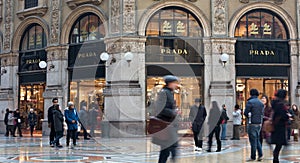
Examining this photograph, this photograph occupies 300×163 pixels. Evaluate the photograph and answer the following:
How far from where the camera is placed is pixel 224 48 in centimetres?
2281

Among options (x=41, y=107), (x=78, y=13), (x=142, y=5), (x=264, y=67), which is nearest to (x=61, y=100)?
(x=41, y=107)

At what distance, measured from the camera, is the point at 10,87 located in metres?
27.6

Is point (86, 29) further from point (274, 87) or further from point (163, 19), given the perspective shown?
point (274, 87)

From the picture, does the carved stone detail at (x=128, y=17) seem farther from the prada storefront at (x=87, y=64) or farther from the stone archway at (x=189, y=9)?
the prada storefront at (x=87, y=64)

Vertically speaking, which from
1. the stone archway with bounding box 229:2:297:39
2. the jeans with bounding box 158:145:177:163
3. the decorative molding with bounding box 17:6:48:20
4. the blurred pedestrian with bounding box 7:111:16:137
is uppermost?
the decorative molding with bounding box 17:6:48:20

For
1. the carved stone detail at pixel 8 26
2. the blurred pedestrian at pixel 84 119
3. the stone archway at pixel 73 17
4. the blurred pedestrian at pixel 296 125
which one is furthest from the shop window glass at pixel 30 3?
the blurred pedestrian at pixel 296 125

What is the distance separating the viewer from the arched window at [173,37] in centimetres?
2281

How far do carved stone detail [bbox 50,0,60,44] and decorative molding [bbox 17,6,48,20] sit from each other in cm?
77

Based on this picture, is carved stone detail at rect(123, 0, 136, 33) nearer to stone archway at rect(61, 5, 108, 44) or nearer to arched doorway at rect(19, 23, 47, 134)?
stone archway at rect(61, 5, 108, 44)

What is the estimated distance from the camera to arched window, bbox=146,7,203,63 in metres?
22.8

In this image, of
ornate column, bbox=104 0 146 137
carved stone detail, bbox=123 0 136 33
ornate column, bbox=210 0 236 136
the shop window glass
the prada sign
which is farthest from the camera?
the shop window glass

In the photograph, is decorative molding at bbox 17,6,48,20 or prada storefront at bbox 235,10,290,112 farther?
decorative molding at bbox 17,6,48,20

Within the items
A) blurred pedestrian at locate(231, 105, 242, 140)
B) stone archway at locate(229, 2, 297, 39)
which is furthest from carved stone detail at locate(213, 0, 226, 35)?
blurred pedestrian at locate(231, 105, 242, 140)

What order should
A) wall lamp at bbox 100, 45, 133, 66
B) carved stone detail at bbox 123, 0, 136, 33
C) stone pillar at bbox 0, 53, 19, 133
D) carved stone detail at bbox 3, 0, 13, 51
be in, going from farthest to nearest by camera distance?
carved stone detail at bbox 3, 0, 13, 51 < stone pillar at bbox 0, 53, 19, 133 < carved stone detail at bbox 123, 0, 136, 33 < wall lamp at bbox 100, 45, 133, 66
